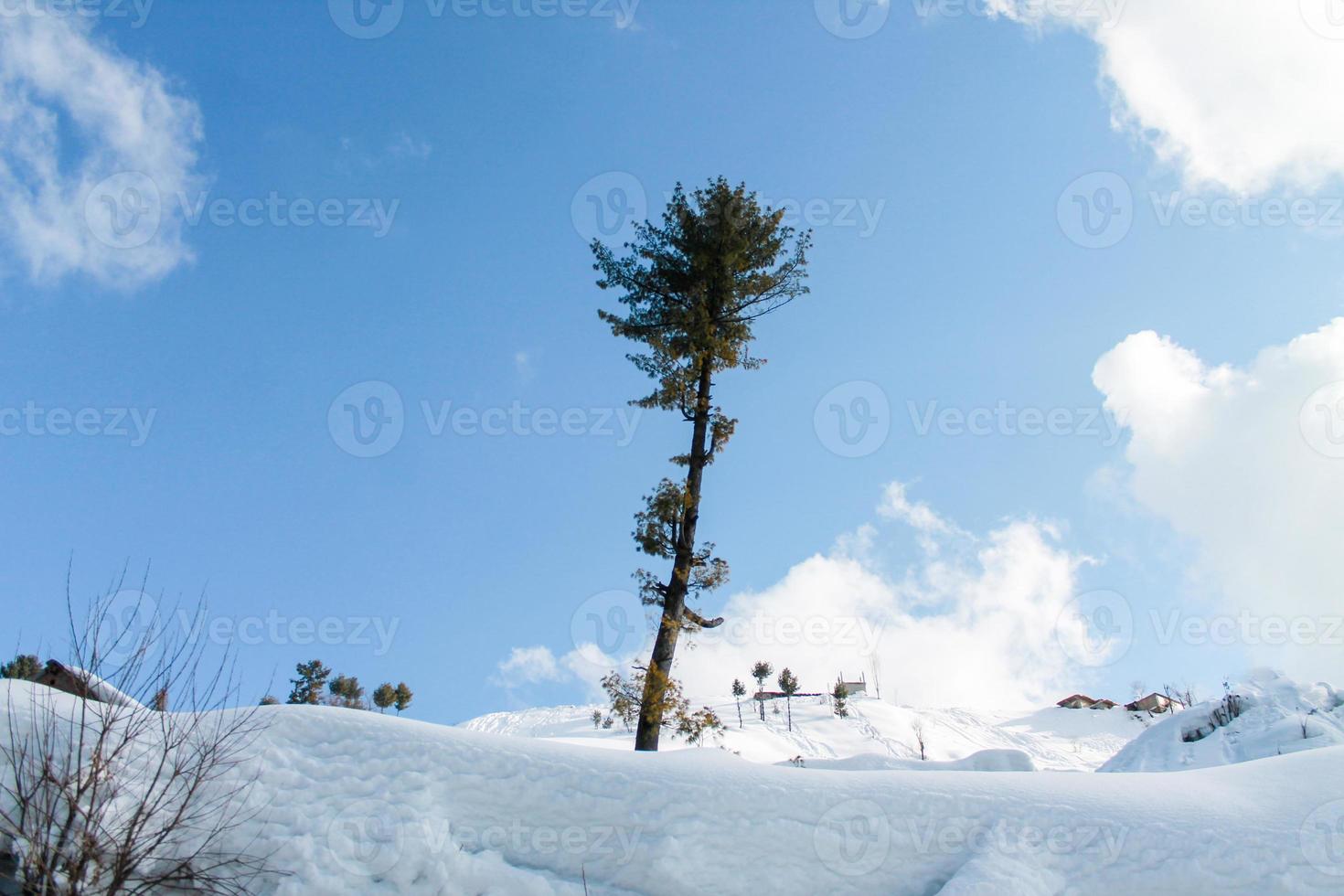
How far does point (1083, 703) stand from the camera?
82.3 m

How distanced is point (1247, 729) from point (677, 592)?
1315 centimetres

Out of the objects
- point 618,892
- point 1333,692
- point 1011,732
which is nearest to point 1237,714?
point 1333,692

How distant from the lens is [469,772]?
654 centimetres

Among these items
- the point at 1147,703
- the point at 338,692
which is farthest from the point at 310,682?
the point at 1147,703

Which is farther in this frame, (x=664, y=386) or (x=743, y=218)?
(x=743, y=218)

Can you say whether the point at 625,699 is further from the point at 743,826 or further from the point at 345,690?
the point at 345,690

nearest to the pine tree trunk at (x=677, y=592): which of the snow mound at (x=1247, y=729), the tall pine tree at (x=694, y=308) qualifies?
the tall pine tree at (x=694, y=308)

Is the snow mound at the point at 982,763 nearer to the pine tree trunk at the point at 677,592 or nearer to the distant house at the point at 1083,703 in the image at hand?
the pine tree trunk at the point at 677,592

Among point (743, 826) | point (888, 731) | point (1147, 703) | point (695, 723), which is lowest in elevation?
point (743, 826)

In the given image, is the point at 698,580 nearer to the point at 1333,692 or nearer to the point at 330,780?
the point at 330,780

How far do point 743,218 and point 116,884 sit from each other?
13.7 meters

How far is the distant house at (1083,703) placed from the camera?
260ft

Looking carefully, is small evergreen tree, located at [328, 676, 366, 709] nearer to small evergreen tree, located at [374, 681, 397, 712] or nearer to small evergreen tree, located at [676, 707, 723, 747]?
small evergreen tree, located at [374, 681, 397, 712]

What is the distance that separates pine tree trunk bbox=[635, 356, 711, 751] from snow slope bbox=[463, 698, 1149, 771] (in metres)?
28.6
